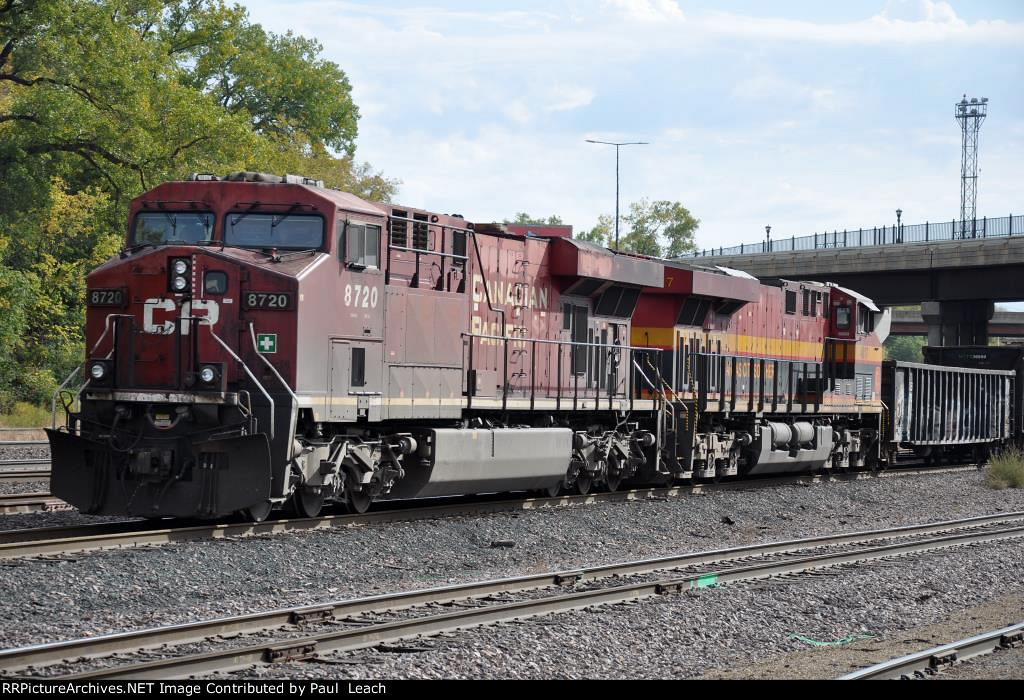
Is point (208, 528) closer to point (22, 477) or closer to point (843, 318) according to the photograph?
point (22, 477)

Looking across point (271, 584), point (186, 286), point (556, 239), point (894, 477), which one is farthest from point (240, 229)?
point (894, 477)

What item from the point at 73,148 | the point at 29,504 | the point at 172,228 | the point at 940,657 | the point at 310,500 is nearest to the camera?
the point at 940,657

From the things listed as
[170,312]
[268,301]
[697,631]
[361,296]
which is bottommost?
[697,631]

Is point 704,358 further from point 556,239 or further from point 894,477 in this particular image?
point 894,477

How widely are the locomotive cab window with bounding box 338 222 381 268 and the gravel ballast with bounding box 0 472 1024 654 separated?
2.82 metres

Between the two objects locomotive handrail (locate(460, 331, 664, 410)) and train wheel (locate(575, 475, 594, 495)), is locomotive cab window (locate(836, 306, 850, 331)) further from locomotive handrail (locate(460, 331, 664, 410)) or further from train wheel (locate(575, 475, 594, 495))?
train wheel (locate(575, 475, 594, 495))

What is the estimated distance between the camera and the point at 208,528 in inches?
466

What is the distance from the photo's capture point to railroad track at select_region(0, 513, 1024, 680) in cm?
702

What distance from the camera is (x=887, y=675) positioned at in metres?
7.27

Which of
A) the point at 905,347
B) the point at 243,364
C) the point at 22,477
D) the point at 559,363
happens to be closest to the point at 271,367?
the point at 243,364

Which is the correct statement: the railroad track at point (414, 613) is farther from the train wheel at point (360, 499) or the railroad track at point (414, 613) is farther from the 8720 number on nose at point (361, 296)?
the 8720 number on nose at point (361, 296)

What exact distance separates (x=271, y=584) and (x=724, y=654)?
151 inches

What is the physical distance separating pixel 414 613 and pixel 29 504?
696cm

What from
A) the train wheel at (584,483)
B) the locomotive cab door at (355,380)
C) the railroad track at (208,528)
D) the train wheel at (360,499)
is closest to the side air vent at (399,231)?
the locomotive cab door at (355,380)
